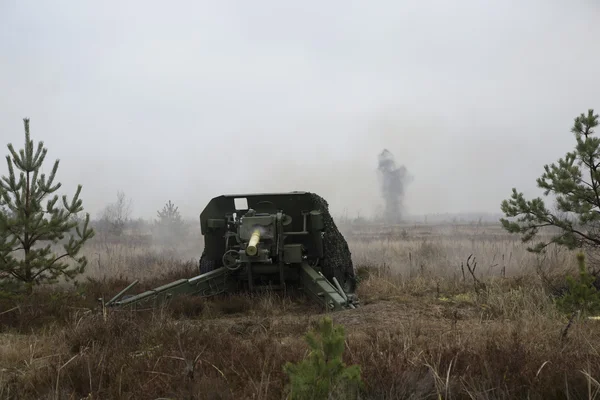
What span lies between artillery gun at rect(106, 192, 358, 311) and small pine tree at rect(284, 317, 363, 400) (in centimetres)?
486

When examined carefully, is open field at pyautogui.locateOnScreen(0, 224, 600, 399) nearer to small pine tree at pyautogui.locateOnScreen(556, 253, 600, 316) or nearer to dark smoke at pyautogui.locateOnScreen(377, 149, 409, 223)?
small pine tree at pyautogui.locateOnScreen(556, 253, 600, 316)

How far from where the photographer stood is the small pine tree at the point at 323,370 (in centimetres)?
238

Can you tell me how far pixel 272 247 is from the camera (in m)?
7.81

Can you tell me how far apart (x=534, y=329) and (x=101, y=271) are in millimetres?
10304

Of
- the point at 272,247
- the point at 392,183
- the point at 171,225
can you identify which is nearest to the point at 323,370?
the point at 272,247

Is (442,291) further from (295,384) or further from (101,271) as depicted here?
(101,271)

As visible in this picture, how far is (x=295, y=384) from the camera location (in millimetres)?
2379

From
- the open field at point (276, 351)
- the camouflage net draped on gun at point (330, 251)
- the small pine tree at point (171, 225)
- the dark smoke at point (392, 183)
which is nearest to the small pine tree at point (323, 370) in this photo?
the open field at point (276, 351)

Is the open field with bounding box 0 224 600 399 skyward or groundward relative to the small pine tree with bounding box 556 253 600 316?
groundward

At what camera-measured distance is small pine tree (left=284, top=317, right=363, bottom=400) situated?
238 cm

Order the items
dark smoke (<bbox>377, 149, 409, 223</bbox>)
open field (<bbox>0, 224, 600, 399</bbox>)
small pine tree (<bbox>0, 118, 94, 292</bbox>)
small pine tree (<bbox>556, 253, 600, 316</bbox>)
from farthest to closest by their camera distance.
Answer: dark smoke (<bbox>377, 149, 409, 223</bbox>), small pine tree (<bbox>0, 118, 94, 292</bbox>), small pine tree (<bbox>556, 253, 600, 316</bbox>), open field (<bbox>0, 224, 600, 399</bbox>)

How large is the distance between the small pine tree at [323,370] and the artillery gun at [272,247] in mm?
4863

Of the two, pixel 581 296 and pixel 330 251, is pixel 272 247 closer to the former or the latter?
pixel 330 251

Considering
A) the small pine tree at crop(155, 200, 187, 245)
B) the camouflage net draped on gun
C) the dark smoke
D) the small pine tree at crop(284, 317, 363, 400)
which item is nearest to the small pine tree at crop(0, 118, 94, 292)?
the camouflage net draped on gun
